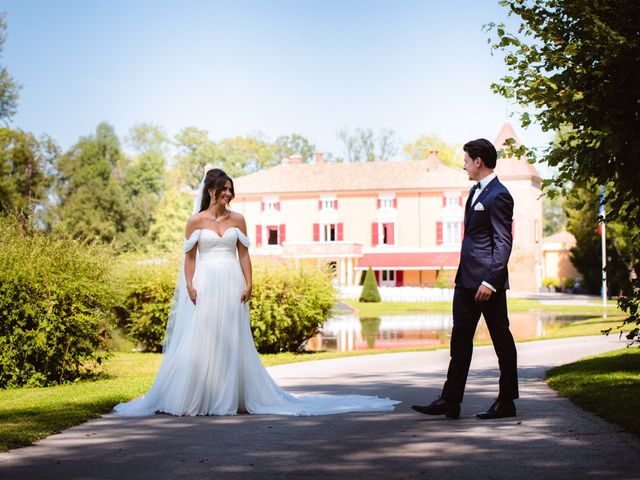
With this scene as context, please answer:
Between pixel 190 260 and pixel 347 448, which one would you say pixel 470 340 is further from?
pixel 190 260

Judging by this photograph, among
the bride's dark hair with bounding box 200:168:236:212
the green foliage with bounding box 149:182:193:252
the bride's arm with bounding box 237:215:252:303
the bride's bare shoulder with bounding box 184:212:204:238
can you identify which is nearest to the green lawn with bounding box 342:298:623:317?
the green foliage with bounding box 149:182:193:252

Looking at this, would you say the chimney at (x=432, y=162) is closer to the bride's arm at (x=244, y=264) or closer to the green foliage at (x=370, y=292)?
the green foliage at (x=370, y=292)

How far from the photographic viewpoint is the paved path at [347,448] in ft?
17.6

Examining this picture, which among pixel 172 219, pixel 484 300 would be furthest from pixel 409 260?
pixel 484 300

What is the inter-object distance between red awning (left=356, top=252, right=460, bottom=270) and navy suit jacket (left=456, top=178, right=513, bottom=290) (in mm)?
55673

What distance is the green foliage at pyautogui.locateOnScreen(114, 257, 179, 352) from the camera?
18.0 m

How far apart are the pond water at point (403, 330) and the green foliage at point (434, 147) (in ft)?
147

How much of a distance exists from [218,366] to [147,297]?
402 inches

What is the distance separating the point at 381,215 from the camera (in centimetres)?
6862

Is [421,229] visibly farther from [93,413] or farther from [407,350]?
[93,413]

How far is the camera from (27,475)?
5.36 meters

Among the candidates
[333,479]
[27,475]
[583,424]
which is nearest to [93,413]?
[27,475]

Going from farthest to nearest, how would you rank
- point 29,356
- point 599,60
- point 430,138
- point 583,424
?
point 430,138, point 29,356, point 599,60, point 583,424

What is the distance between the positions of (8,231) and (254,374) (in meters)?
5.24
